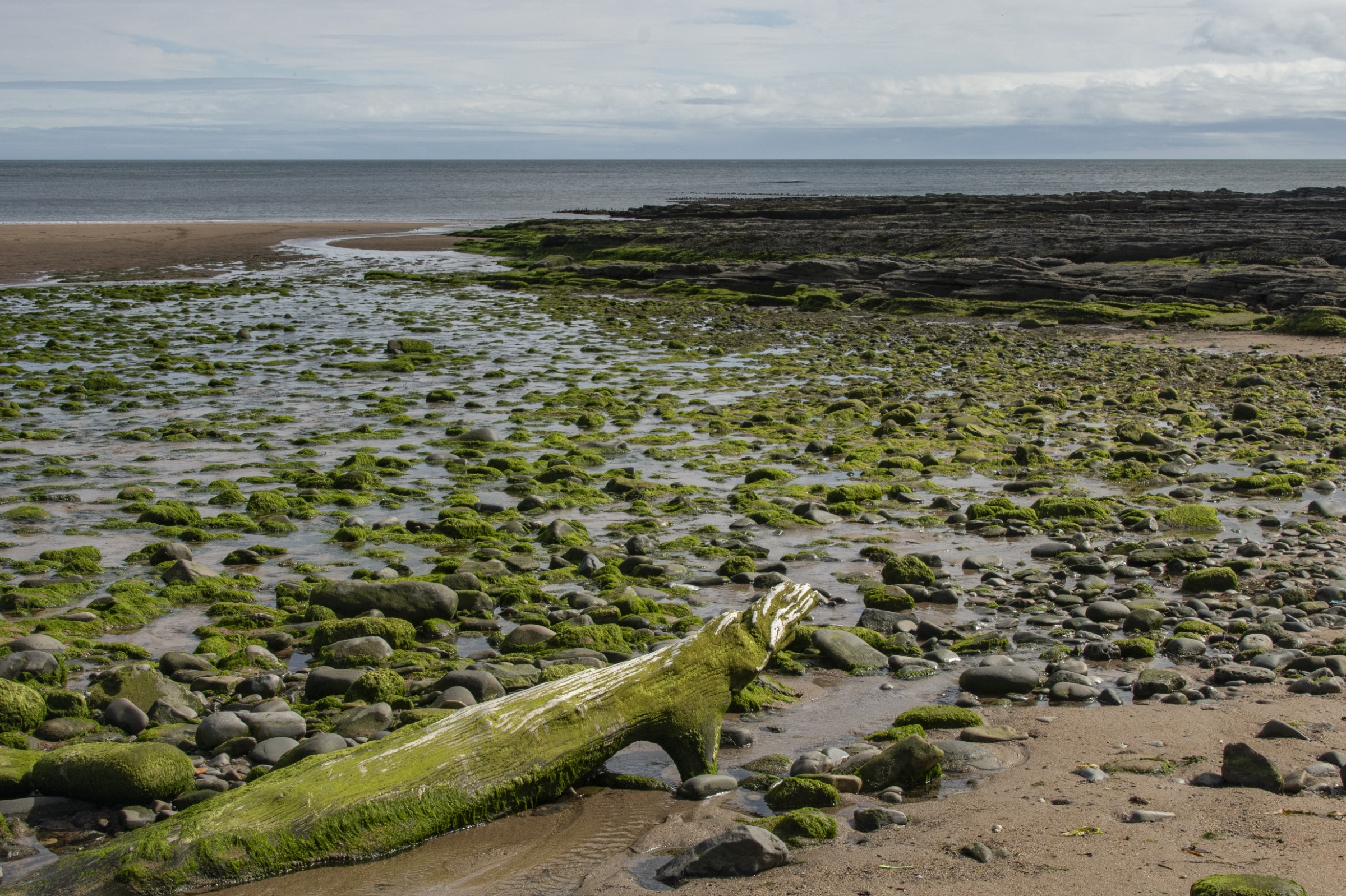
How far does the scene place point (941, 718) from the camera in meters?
5.84

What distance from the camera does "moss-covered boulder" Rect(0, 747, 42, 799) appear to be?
4914mm

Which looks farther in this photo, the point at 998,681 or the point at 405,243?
the point at 405,243

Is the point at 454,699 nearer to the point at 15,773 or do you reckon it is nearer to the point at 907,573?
the point at 15,773

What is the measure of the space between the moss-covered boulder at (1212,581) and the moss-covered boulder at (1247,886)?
478 centimetres

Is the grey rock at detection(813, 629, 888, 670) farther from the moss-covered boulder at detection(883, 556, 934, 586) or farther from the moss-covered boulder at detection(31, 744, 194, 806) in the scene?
the moss-covered boulder at detection(31, 744, 194, 806)

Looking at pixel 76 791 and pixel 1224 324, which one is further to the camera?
pixel 1224 324

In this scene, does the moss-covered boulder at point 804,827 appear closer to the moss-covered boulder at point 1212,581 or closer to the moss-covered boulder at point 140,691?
the moss-covered boulder at point 140,691

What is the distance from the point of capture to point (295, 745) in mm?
5453

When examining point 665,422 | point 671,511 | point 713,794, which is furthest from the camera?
point 665,422

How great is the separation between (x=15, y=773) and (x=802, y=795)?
366cm

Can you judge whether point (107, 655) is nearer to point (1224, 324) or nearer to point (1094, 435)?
point (1094, 435)

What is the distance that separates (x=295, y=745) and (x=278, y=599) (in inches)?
109

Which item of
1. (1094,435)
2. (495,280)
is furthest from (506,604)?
(495,280)

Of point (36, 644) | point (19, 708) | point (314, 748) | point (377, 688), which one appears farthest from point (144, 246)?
point (314, 748)
